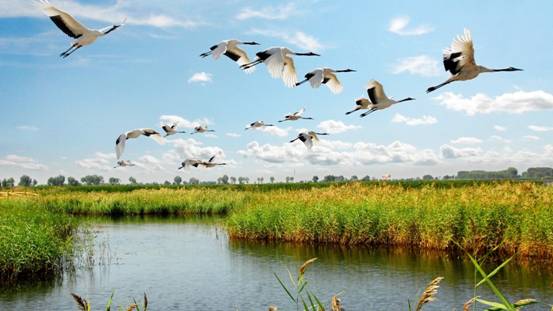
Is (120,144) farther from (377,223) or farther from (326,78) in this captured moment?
(377,223)

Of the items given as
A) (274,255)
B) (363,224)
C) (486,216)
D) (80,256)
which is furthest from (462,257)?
(80,256)

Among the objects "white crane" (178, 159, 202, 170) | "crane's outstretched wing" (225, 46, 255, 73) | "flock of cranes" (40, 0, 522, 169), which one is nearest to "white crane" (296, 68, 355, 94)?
"flock of cranes" (40, 0, 522, 169)

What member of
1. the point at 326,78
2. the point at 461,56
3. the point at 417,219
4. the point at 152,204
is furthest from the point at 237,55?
the point at 152,204

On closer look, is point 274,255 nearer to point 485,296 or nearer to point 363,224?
point 363,224

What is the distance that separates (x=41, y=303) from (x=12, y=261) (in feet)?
6.94

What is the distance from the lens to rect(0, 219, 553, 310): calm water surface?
12039 millimetres

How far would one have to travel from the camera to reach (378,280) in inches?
543

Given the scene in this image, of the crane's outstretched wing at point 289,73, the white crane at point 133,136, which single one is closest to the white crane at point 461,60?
the crane's outstretched wing at point 289,73

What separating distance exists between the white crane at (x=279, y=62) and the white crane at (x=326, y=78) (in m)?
0.28

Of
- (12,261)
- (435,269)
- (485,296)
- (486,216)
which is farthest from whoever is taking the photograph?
(486,216)

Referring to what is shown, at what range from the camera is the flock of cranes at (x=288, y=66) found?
687cm

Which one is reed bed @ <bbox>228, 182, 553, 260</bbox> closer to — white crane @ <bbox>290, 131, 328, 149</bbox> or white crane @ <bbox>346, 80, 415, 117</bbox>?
white crane @ <bbox>290, 131, 328, 149</bbox>

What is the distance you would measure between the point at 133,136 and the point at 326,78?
11.3ft

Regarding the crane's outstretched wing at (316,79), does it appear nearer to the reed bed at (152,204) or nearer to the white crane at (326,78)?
the white crane at (326,78)
